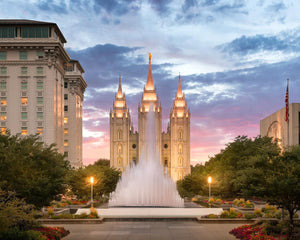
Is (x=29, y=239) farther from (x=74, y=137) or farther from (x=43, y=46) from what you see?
(x=74, y=137)

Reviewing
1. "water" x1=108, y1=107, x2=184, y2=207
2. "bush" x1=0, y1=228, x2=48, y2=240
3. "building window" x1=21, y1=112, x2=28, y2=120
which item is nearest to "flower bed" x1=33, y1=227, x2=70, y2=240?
"bush" x1=0, y1=228, x2=48, y2=240

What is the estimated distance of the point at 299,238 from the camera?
1900cm

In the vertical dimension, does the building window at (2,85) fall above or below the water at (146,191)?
above

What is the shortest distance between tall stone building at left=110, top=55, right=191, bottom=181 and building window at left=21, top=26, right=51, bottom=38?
7725 cm

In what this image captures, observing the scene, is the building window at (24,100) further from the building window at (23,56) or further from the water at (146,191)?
the water at (146,191)

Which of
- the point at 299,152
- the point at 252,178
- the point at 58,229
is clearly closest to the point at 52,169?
the point at 58,229

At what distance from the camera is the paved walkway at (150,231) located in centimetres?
2158

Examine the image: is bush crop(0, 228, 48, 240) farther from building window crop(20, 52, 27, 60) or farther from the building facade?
building window crop(20, 52, 27, 60)

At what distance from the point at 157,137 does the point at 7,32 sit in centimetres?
8220

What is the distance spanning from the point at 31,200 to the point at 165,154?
4872 inches

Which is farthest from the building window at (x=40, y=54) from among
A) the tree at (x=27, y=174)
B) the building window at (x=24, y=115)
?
the tree at (x=27, y=174)

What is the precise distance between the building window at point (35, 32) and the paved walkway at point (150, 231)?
48.5m

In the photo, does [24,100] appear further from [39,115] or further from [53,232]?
[53,232]

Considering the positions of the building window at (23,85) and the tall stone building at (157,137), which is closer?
the building window at (23,85)
